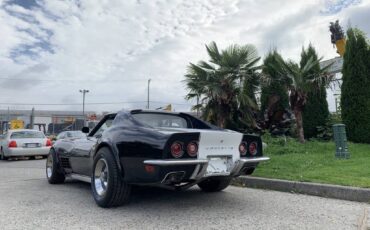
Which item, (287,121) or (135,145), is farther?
(287,121)

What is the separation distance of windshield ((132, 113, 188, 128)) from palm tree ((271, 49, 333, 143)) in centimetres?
628

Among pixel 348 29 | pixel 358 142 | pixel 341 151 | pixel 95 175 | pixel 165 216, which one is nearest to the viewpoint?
pixel 165 216

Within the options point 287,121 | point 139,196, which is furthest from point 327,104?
point 139,196

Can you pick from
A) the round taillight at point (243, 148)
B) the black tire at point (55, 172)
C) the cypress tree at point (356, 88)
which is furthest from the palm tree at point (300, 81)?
the black tire at point (55, 172)

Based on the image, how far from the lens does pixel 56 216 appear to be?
4629 millimetres

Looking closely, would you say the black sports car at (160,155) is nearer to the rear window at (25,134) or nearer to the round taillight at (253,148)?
the round taillight at (253,148)

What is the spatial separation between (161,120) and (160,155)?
1.38 m

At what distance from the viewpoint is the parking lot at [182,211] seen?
423 centimetres

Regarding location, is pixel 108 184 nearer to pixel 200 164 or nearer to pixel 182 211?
pixel 182 211

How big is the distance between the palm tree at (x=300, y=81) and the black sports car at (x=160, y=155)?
623 centimetres

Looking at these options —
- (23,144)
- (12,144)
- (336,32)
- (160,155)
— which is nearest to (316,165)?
(160,155)

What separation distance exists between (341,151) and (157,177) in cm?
579

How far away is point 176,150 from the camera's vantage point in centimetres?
441

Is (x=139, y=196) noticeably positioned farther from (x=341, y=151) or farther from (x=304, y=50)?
(x=304, y=50)
